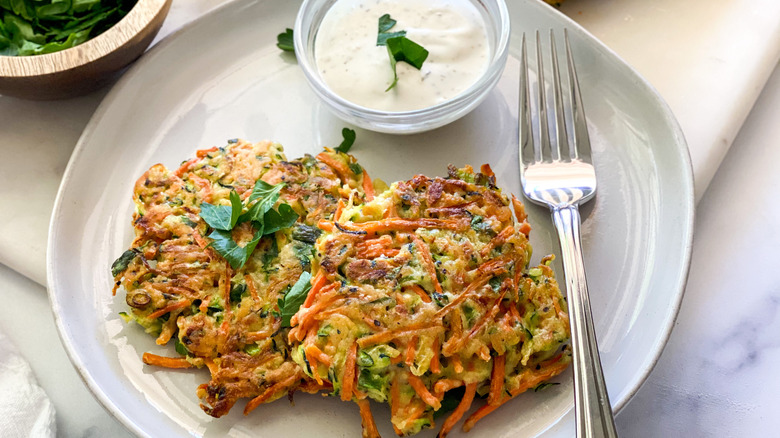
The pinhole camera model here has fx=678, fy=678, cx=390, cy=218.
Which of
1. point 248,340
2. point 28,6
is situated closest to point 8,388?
point 248,340

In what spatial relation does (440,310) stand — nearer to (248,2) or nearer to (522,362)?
(522,362)

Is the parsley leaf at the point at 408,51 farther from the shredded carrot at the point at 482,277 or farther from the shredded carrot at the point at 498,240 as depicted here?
the shredded carrot at the point at 482,277

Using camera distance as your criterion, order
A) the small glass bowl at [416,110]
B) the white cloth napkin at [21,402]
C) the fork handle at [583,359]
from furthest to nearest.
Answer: the small glass bowl at [416,110], the white cloth napkin at [21,402], the fork handle at [583,359]

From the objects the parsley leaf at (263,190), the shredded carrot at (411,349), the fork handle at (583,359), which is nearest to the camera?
the fork handle at (583,359)

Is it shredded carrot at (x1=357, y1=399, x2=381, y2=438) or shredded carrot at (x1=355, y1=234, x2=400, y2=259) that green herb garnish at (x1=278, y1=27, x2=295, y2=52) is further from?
shredded carrot at (x1=357, y1=399, x2=381, y2=438)

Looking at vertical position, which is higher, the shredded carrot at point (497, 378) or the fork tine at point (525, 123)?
the fork tine at point (525, 123)

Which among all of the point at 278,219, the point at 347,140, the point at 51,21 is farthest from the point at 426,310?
the point at 51,21

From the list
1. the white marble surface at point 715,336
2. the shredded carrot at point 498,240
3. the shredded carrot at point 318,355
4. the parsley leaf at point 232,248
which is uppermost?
the shredded carrot at point 498,240

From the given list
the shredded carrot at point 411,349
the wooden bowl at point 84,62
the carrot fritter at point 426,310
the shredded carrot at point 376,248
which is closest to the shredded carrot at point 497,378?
the carrot fritter at point 426,310
